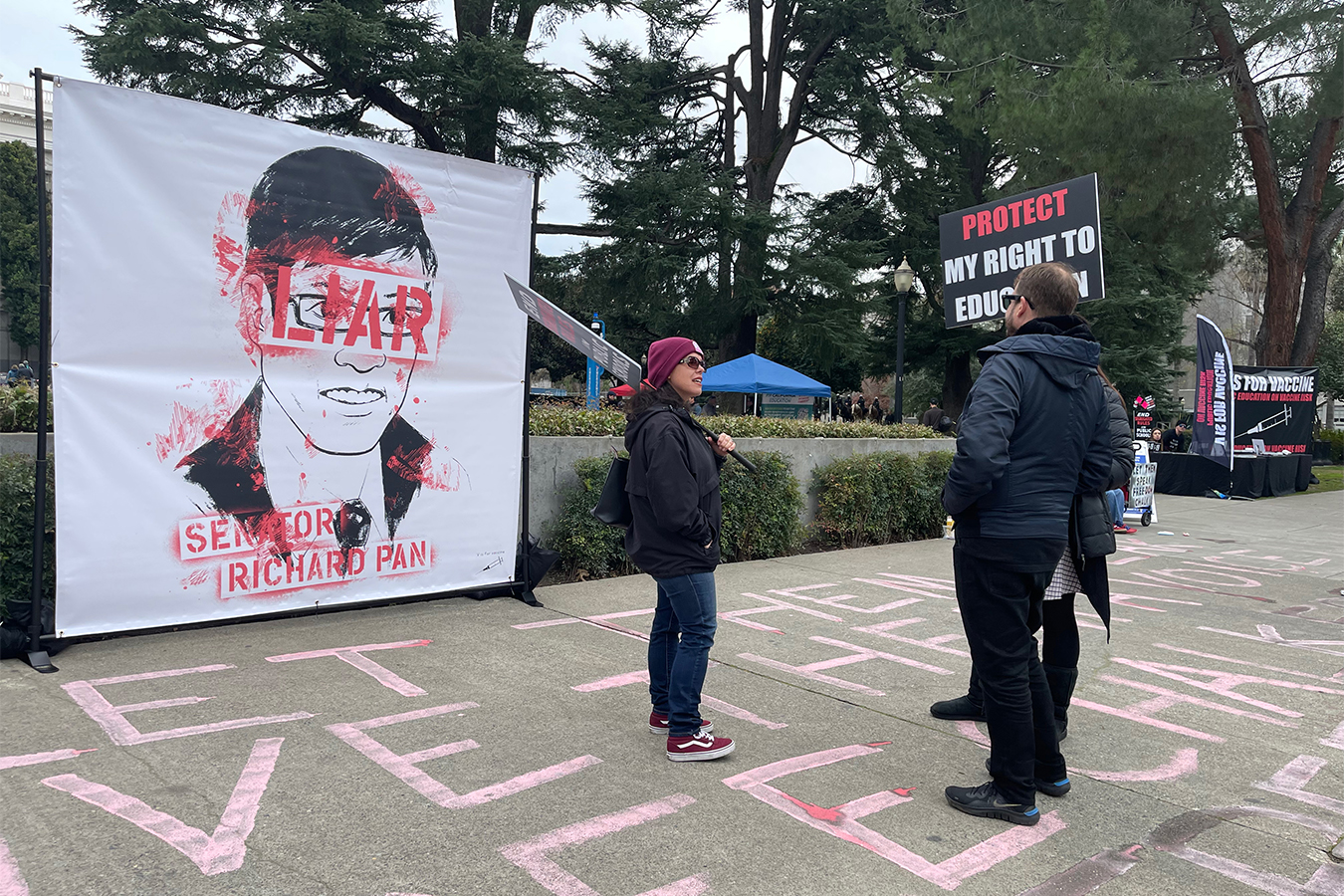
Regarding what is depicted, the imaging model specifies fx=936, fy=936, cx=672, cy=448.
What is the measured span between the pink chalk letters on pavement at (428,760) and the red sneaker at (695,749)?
30 cm

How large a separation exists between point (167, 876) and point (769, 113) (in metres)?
25.7

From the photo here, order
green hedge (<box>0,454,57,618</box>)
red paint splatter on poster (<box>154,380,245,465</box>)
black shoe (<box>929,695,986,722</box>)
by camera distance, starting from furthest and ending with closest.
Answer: red paint splatter on poster (<box>154,380,245,465</box>)
green hedge (<box>0,454,57,618</box>)
black shoe (<box>929,695,986,722</box>)

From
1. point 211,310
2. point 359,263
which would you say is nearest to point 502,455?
point 359,263

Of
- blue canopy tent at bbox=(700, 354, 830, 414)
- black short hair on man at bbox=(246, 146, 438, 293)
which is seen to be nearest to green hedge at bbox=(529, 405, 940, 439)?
black short hair on man at bbox=(246, 146, 438, 293)

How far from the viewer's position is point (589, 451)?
24.3 feet

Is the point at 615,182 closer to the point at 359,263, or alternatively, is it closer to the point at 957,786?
the point at 359,263

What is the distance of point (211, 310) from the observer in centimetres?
504

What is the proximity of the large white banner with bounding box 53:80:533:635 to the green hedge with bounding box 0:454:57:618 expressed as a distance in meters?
0.44

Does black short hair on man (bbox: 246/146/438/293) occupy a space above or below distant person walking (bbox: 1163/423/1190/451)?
above

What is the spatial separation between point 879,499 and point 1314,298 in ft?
54.6

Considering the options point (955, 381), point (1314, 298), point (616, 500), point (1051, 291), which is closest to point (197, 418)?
point (616, 500)

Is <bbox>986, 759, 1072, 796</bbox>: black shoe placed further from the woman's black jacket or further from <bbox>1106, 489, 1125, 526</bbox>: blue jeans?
<bbox>1106, 489, 1125, 526</bbox>: blue jeans

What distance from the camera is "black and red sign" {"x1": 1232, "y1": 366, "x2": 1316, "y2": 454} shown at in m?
18.0

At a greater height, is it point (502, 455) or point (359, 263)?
point (359, 263)
